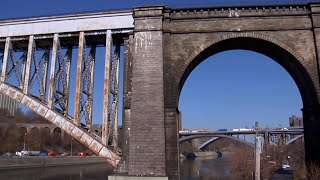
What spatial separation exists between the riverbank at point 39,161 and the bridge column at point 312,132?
34638mm

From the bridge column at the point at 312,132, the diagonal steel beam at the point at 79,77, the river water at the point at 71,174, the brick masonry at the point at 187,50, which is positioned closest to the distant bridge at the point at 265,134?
the river water at the point at 71,174

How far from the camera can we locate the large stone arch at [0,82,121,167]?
15.6 m

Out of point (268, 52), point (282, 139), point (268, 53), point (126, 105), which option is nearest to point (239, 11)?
point (268, 52)

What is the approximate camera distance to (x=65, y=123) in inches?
643

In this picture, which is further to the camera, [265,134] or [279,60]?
[265,134]

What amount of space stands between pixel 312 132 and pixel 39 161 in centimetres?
Result: 3958

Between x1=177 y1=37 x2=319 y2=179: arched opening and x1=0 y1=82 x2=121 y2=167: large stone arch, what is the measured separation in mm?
4417

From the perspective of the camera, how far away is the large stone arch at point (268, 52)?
15.4 meters

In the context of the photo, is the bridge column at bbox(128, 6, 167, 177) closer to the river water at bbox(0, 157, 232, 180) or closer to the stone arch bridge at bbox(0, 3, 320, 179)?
the stone arch bridge at bbox(0, 3, 320, 179)

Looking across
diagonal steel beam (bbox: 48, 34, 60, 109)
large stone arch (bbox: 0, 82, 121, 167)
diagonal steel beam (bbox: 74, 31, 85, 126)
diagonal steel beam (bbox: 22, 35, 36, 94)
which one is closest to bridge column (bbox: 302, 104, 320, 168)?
large stone arch (bbox: 0, 82, 121, 167)

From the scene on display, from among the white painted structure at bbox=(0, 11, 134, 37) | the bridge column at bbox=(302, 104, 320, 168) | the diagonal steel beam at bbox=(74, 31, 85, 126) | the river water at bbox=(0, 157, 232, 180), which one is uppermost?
the white painted structure at bbox=(0, 11, 134, 37)

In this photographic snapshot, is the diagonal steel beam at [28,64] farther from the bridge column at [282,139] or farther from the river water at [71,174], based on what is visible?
the bridge column at [282,139]

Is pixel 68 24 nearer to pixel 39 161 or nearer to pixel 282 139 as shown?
pixel 39 161

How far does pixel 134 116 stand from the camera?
15.0 meters
